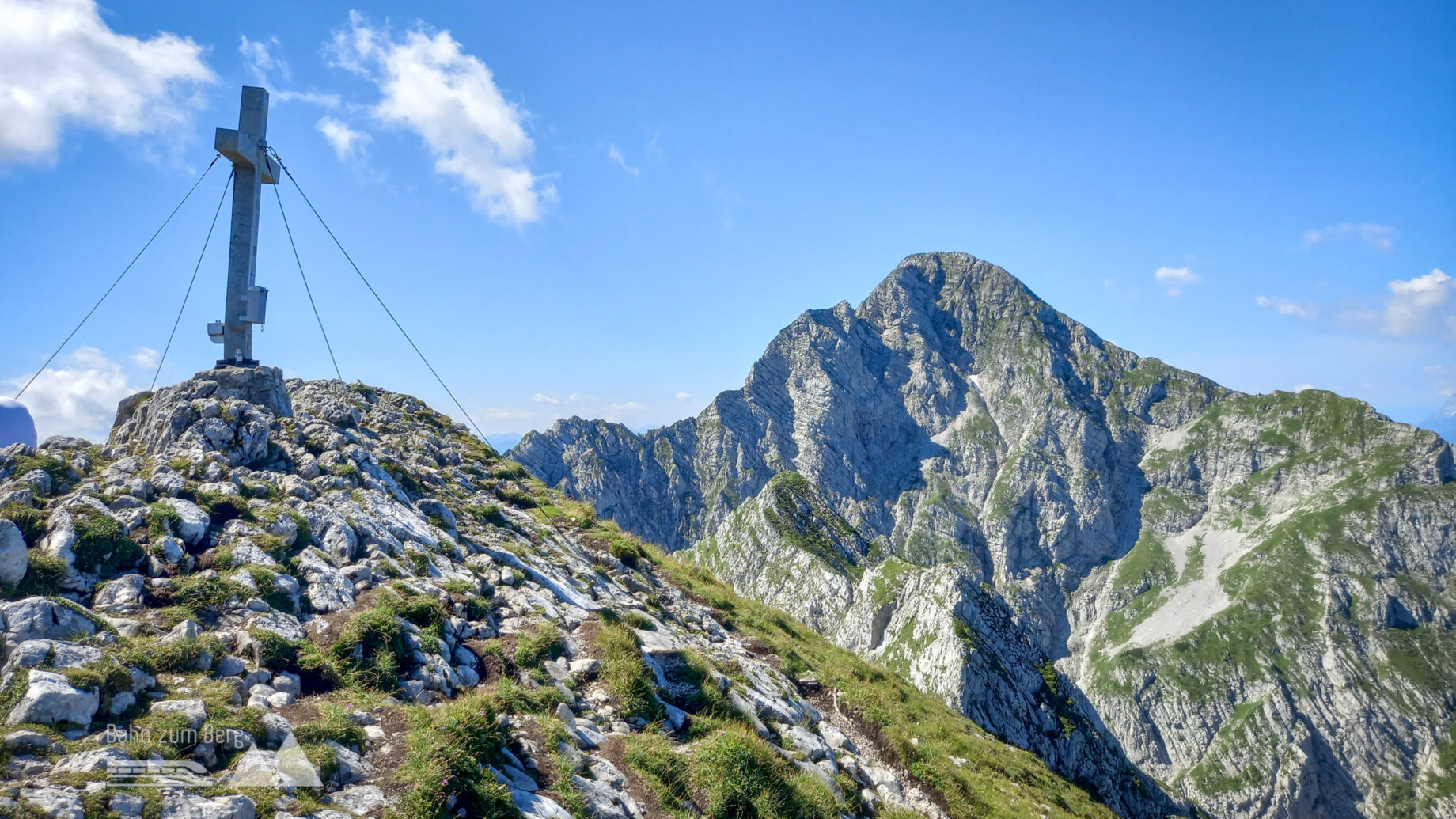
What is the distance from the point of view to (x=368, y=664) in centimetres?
1153

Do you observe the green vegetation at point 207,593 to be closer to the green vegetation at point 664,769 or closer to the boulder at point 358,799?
the boulder at point 358,799

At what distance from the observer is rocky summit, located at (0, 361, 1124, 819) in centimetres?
835

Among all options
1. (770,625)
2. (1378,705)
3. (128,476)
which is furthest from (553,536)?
(1378,705)

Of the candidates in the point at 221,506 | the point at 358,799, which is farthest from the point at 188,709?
the point at 221,506

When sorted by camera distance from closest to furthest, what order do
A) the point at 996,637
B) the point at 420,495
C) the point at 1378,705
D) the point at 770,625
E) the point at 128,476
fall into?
the point at 128,476, the point at 420,495, the point at 770,625, the point at 996,637, the point at 1378,705

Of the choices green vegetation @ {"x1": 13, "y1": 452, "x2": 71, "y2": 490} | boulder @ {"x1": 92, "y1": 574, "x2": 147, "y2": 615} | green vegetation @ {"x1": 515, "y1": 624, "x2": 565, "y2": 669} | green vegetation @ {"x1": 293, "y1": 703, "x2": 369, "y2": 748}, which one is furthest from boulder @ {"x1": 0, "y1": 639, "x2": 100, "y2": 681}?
green vegetation @ {"x1": 13, "y1": 452, "x2": 71, "y2": 490}

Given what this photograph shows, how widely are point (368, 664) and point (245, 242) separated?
17.3 metres

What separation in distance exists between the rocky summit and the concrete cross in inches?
48.8

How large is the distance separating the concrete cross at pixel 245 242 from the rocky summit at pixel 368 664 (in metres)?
1.24

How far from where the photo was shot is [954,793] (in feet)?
52.5

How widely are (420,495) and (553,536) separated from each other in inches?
185

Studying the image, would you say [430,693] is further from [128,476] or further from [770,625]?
[770,625]

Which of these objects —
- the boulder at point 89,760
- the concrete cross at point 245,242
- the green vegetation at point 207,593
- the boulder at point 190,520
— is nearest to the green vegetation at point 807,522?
the concrete cross at point 245,242

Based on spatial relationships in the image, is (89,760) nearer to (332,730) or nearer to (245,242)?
(332,730)
